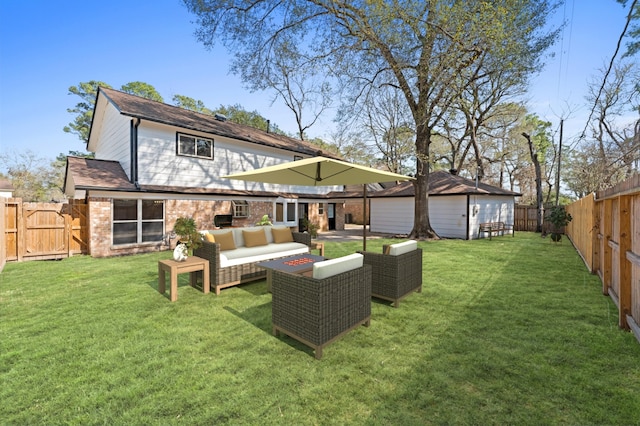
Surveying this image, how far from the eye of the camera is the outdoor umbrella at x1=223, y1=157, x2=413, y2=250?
17.6ft

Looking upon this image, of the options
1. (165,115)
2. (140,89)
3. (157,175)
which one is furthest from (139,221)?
(140,89)

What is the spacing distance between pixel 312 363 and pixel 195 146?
11.2 meters

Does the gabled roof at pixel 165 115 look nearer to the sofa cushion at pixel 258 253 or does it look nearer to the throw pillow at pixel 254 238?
the throw pillow at pixel 254 238

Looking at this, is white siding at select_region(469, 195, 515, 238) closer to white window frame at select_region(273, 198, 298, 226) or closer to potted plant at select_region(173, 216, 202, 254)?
white window frame at select_region(273, 198, 298, 226)

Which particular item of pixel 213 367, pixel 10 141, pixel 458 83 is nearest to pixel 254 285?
pixel 213 367

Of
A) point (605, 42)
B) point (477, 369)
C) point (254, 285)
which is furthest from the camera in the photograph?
point (605, 42)

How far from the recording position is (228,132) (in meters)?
12.8

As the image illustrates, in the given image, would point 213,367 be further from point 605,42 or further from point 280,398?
point 605,42

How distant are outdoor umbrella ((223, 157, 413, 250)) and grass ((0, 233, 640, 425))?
2.38 metres

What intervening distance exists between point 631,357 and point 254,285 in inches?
218

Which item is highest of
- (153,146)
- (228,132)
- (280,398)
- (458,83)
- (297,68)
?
(297,68)

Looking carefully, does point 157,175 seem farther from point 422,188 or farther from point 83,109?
point 83,109

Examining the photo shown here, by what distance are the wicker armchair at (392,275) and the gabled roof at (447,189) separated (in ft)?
37.0

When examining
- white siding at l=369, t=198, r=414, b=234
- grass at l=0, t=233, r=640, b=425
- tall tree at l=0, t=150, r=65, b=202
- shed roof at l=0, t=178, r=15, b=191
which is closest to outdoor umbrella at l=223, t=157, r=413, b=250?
grass at l=0, t=233, r=640, b=425
